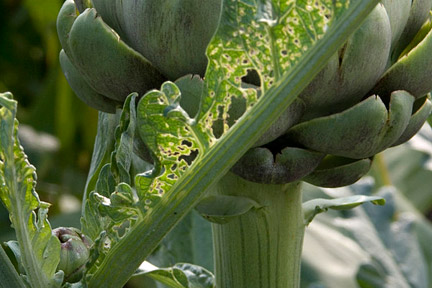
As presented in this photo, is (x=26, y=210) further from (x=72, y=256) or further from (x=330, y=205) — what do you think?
(x=330, y=205)

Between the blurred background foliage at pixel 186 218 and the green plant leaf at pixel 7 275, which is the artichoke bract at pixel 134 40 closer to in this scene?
the green plant leaf at pixel 7 275

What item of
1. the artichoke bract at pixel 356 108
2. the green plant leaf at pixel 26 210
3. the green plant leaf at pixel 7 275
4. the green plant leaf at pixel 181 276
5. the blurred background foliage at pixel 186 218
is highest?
the artichoke bract at pixel 356 108

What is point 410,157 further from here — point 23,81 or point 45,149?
point 23,81

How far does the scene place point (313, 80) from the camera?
42cm

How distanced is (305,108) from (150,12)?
109 millimetres

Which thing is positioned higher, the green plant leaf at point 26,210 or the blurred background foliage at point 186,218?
the green plant leaf at point 26,210

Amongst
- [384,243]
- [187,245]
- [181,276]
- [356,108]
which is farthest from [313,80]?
[384,243]

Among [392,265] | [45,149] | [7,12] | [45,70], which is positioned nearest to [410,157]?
[392,265]

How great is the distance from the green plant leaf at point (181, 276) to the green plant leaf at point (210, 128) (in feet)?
0.18

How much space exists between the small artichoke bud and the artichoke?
0.31 ft

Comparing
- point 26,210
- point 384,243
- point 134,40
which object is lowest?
point 384,243

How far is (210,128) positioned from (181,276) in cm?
12

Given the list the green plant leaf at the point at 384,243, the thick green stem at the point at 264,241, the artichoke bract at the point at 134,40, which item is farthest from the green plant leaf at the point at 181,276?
the green plant leaf at the point at 384,243

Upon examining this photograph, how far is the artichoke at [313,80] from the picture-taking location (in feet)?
1.37
